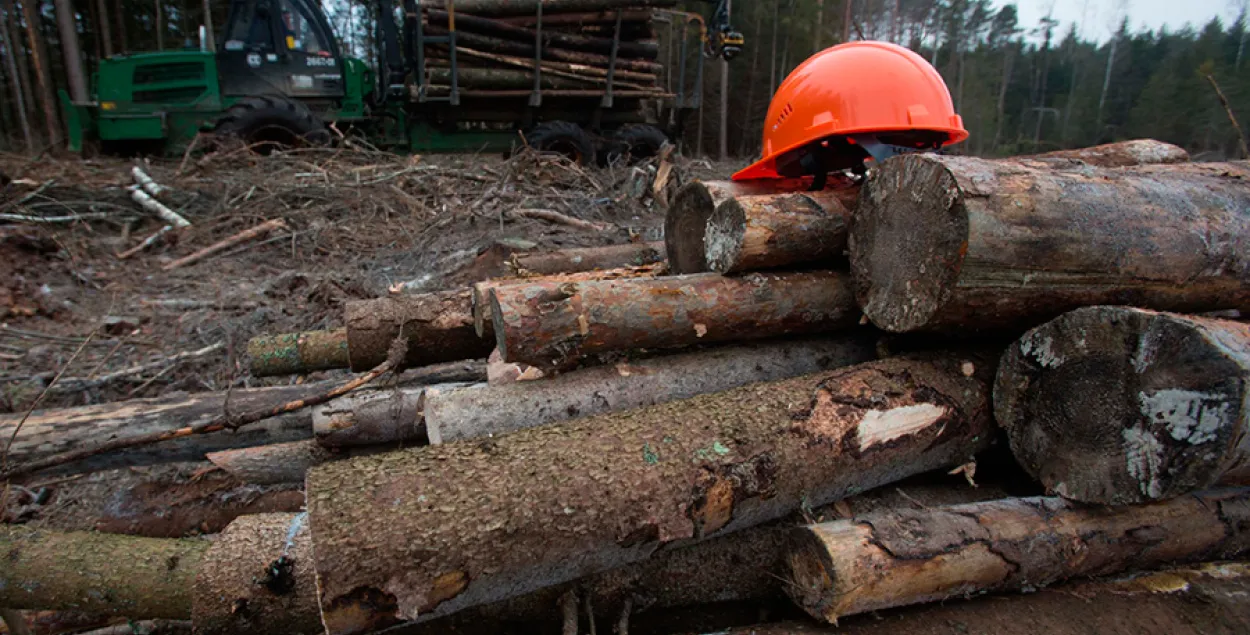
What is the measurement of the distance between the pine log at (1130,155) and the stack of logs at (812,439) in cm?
68

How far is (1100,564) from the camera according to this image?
175 centimetres

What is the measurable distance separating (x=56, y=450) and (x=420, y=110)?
972cm

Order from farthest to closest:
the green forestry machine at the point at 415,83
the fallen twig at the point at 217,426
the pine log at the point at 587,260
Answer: the green forestry machine at the point at 415,83, the pine log at the point at 587,260, the fallen twig at the point at 217,426

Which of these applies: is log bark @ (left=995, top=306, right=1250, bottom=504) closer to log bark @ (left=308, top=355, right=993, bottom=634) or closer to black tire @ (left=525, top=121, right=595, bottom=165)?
log bark @ (left=308, top=355, right=993, bottom=634)

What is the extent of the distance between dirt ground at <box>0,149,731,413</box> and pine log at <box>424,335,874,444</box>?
2115 mm

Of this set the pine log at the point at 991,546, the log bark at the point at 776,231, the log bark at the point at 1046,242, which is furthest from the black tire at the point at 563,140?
the pine log at the point at 991,546

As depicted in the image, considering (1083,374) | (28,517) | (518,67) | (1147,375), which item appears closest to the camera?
(1147,375)

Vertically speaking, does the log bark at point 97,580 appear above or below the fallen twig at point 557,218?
below

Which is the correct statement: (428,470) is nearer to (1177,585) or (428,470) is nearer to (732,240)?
(732,240)

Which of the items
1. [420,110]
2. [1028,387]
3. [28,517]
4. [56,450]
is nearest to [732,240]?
[1028,387]

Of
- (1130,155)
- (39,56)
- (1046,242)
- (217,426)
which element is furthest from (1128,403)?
(39,56)

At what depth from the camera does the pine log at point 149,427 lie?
2.63 m

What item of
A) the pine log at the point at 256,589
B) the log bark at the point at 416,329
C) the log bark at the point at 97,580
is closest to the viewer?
the pine log at the point at 256,589

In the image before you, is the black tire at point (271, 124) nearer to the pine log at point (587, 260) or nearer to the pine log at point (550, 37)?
the pine log at point (550, 37)
